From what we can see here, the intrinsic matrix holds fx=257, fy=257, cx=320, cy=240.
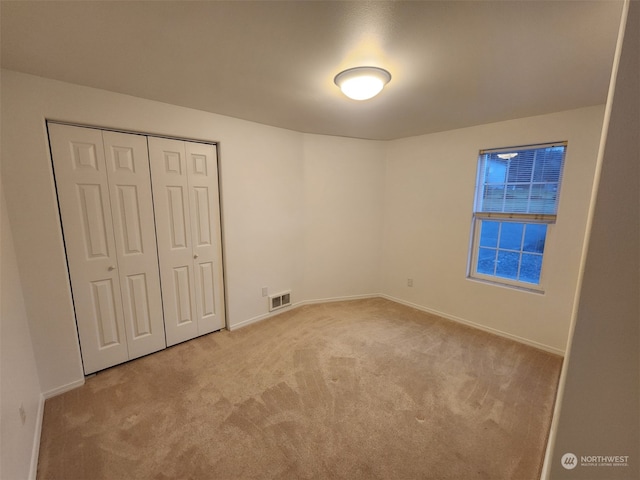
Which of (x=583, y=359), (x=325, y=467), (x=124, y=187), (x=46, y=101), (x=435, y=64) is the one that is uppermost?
(x=435, y=64)

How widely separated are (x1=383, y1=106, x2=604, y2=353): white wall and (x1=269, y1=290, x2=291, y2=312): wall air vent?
1519 millimetres

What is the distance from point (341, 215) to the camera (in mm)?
3648

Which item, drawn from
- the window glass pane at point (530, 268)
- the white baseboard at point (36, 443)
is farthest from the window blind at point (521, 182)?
the white baseboard at point (36, 443)

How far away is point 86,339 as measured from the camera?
209 centimetres

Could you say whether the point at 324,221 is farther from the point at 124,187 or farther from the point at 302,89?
the point at 124,187

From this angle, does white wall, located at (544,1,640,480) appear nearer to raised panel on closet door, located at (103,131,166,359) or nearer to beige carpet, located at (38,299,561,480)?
beige carpet, located at (38,299,561,480)

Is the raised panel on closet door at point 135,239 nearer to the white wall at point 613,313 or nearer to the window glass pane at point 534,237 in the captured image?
the white wall at point 613,313

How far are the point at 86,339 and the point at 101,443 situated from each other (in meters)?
0.89

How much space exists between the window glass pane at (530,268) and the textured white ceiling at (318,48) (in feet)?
4.68

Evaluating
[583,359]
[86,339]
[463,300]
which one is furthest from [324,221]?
[583,359]

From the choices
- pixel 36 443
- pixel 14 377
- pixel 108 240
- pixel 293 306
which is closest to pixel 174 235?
pixel 108 240

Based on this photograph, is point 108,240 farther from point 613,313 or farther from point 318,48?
point 613,313

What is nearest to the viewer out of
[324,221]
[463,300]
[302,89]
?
[302,89]

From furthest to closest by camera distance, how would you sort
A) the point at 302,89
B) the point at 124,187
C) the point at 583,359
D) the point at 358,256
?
the point at 358,256
the point at 124,187
the point at 302,89
the point at 583,359
